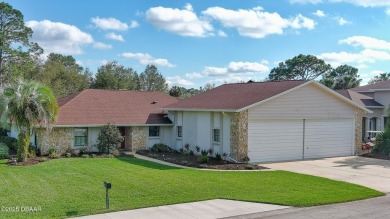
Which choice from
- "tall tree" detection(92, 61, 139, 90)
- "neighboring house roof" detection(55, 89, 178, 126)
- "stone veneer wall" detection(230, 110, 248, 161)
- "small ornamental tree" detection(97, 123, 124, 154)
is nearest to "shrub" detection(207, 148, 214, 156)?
"stone veneer wall" detection(230, 110, 248, 161)

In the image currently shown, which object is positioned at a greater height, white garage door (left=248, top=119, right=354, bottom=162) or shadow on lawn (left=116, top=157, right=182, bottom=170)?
white garage door (left=248, top=119, right=354, bottom=162)

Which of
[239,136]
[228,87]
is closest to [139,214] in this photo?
[239,136]

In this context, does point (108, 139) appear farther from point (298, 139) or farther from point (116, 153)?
point (298, 139)

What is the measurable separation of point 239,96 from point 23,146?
12.3 metres

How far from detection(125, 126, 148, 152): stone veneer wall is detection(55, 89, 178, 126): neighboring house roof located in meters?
0.54

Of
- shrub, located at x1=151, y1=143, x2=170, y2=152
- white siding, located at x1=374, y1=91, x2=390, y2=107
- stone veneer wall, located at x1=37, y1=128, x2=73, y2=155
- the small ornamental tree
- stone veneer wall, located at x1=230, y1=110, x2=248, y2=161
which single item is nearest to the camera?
stone veneer wall, located at x1=230, y1=110, x2=248, y2=161

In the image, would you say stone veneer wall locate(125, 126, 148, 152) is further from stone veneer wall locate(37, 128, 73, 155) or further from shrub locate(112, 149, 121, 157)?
stone veneer wall locate(37, 128, 73, 155)

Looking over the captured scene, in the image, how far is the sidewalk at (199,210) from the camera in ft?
34.6

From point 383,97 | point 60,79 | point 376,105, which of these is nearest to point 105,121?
point 376,105

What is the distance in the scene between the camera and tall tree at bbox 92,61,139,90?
158 ft

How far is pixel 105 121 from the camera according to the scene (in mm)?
24844

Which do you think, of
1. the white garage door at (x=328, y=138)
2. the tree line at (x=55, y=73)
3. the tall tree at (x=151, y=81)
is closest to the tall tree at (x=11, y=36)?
the tree line at (x=55, y=73)

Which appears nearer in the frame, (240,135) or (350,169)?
(350,169)

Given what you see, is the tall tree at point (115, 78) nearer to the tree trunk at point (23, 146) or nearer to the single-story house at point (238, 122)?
the single-story house at point (238, 122)
